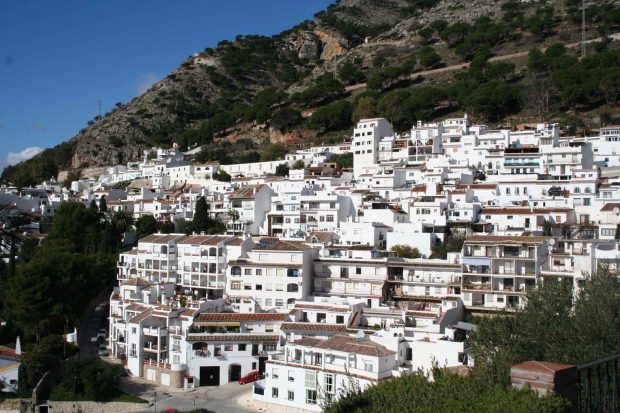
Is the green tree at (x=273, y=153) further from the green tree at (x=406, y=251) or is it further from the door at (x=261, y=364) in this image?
→ the door at (x=261, y=364)

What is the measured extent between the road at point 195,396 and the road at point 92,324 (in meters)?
4.37

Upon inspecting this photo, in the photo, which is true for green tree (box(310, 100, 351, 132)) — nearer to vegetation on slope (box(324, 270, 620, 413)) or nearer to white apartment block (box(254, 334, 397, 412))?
white apartment block (box(254, 334, 397, 412))

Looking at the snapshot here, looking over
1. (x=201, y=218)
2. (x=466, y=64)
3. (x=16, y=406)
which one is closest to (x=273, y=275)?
(x=16, y=406)

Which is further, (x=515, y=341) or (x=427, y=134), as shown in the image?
(x=427, y=134)

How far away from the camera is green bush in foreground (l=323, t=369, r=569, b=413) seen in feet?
29.0

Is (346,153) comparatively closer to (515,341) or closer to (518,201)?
(518,201)

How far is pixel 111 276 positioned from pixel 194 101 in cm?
6530

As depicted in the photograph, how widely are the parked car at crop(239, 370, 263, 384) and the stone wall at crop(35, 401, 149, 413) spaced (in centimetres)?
423

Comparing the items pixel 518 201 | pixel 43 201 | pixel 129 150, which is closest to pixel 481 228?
pixel 518 201

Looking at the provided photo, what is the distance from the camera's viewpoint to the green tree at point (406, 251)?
1443 inches

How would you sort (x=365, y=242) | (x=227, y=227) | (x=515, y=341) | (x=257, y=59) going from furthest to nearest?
(x=257, y=59)
(x=227, y=227)
(x=365, y=242)
(x=515, y=341)

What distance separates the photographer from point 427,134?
54156 millimetres

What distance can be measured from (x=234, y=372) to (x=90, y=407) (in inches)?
245

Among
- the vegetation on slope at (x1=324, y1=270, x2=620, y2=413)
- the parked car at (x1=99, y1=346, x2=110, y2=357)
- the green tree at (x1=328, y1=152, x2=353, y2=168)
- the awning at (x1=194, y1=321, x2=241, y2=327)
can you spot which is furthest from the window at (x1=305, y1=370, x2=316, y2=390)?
the green tree at (x1=328, y1=152, x2=353, y2=168)
